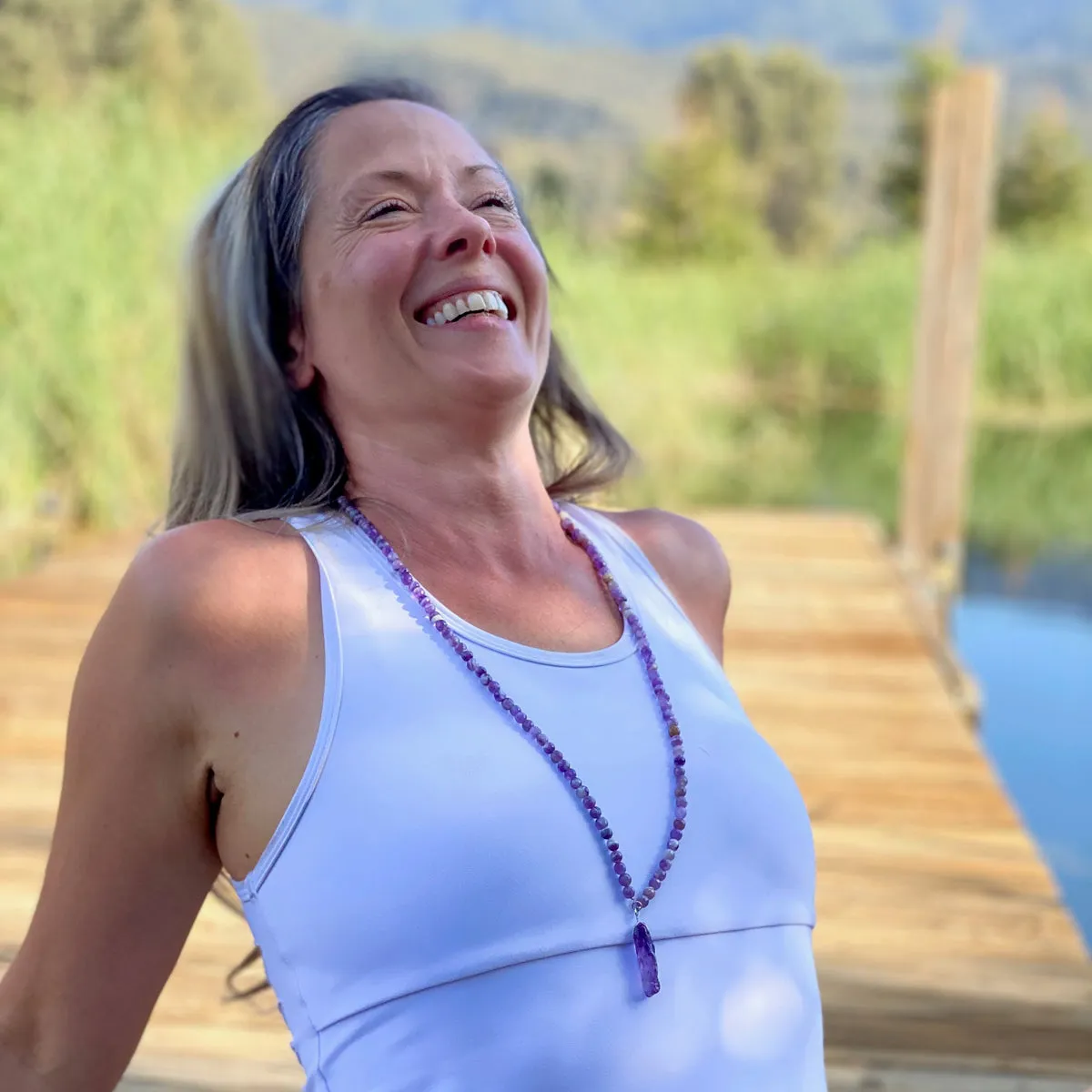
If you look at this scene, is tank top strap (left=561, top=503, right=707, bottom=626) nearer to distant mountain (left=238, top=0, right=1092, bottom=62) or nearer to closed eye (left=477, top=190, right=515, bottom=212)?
closed eye (left=477, top=190, right=515, bottom=212)

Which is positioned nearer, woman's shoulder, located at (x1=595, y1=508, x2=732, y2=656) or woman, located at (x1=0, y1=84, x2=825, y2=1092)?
woman, located at (x1=0, y1=84, x2=825, y2=1092)

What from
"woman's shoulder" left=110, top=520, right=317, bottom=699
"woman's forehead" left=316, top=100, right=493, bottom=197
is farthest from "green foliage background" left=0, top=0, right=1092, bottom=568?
"woman's shoulder" left=110, top=520, right=317, bottom=699

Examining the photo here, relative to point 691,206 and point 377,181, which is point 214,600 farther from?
point 691,206

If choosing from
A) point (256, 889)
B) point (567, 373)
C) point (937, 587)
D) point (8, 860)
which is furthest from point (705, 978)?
point (937, 587)

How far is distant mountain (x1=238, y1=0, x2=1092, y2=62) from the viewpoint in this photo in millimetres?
58969

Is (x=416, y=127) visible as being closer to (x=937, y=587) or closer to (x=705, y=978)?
(x=705, y=978)

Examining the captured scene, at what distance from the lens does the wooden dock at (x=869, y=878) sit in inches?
64.6

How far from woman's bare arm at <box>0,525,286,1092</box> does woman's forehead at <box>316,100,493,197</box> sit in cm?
38

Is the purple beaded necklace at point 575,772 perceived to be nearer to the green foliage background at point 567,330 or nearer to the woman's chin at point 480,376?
the woman's chin at point 480,376

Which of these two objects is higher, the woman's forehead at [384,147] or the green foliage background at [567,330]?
the woman's forehead at [384,147]

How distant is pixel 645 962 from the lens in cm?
93

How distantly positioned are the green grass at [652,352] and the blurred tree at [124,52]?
648 millimetres

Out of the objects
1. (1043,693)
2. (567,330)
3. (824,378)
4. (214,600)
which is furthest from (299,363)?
(824,378)

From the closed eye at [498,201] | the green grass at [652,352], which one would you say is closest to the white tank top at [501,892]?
the closed eye at [498,201]
